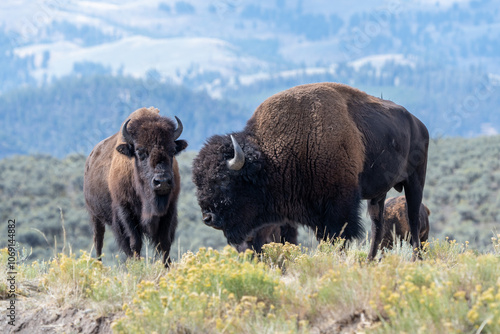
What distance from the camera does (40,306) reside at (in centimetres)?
507

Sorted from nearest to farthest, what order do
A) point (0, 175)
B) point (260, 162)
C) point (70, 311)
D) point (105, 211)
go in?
point (70, 311), point (260, 162), point (105, 211), point (0, 175)

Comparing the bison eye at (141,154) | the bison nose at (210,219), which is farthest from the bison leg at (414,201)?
the bison eye at (141,154)

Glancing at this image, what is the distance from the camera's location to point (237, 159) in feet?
20.8

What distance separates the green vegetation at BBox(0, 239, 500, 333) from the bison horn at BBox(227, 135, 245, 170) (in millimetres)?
1575

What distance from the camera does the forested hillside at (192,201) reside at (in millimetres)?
30475

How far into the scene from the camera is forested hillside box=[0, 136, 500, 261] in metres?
30.5

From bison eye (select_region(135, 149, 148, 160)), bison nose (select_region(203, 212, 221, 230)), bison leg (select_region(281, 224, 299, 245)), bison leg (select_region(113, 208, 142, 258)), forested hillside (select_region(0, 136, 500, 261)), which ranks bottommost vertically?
forested hillside (select_region(0, 136, 500, 261))

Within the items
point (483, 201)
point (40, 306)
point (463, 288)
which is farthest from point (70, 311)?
Answer: point (483, 201)

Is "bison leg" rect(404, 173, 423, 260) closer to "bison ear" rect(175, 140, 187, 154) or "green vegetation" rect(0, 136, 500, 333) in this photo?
"green vegetation" rect(0, 136, 500, 333)

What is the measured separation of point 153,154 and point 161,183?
39 centimetres

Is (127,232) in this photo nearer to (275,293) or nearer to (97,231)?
(97,231)

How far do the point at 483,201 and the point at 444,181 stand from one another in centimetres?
469

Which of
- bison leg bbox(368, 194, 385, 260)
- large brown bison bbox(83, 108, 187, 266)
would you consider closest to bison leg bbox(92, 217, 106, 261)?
large brown bison bbox(83, 108, 187, 266)

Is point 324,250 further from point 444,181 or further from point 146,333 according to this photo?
point 444,181
